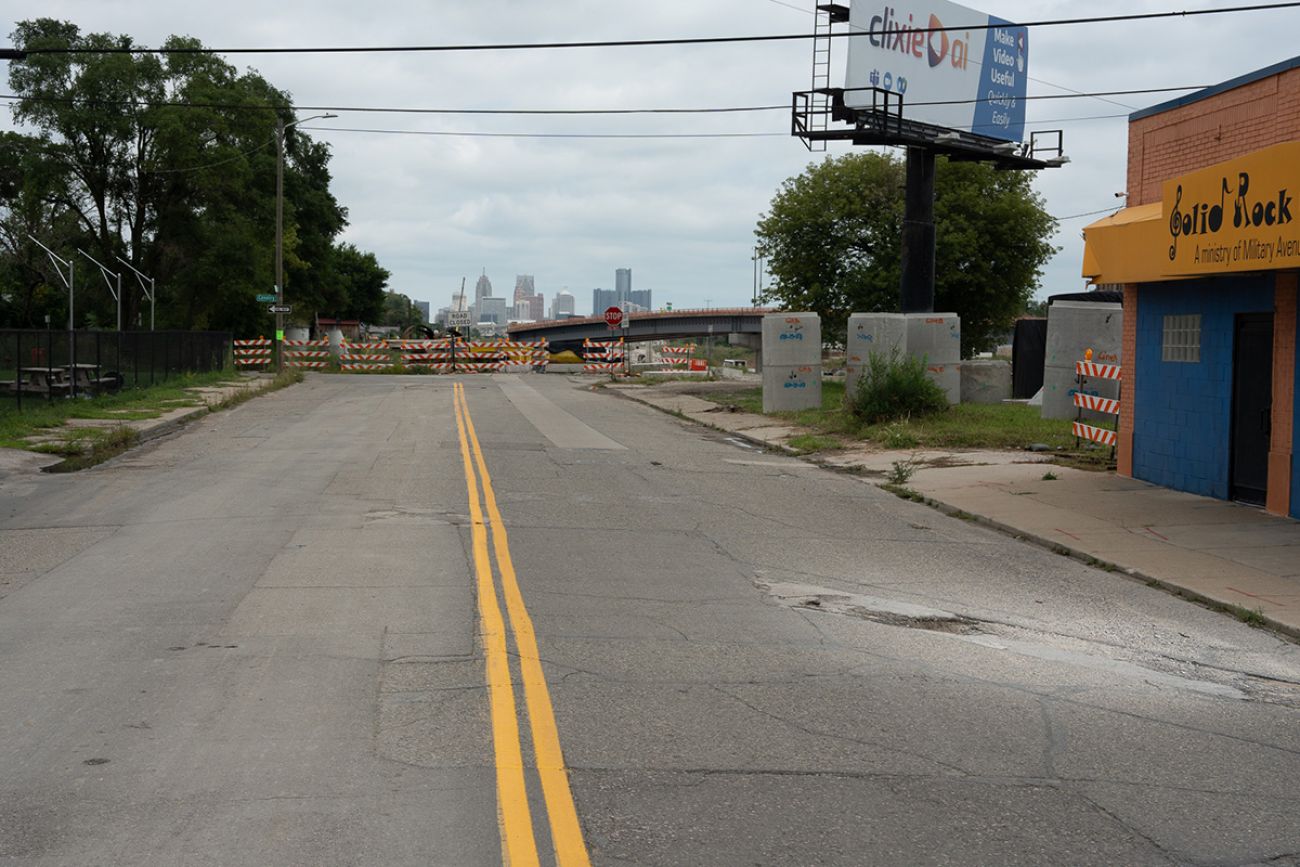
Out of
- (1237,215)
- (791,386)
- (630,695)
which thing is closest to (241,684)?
(630,695)

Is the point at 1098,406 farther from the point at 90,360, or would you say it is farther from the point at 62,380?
the point at 90,360

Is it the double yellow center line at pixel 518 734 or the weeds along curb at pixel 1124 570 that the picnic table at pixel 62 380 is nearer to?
the weeds along curb at pixel 1124 570

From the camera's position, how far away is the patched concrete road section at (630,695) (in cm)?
495

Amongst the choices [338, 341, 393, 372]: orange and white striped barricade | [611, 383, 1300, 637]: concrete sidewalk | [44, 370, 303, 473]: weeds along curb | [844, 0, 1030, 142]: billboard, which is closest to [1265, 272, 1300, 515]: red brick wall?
[611, 383, 1300, 637]: concrete sidewalk

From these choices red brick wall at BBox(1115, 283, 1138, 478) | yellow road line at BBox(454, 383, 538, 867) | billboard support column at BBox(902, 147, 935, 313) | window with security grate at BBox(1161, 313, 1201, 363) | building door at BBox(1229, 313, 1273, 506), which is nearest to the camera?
yellow road line at BBox(454, 383, 538, 867)

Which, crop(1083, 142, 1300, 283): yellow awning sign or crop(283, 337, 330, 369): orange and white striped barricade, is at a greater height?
crop(1083, 142, 1300, 283): yellow awning sign

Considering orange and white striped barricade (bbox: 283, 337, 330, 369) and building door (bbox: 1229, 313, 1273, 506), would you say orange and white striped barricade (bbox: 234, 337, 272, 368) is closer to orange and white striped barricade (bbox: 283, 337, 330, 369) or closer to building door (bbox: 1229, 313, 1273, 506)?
orange and white striped barricade (bbox: 283, 337, 330, 369)

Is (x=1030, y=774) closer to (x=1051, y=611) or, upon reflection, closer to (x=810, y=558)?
(x=1051, y=611)

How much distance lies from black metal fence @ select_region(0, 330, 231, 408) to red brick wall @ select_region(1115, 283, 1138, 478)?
2034 cm

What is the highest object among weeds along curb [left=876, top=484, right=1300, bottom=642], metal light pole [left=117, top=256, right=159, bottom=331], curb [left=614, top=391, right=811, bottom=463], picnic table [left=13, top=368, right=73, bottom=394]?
metal light pole [left=117, top=256, right=159, bottom=331]

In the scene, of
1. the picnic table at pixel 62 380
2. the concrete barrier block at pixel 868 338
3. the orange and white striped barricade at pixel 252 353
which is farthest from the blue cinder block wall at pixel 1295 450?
the orange and white striped barricade at pixel 252 353

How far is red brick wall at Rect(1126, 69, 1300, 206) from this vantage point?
47.8 feet

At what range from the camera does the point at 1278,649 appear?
29.3ft

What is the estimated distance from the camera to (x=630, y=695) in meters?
6.77
